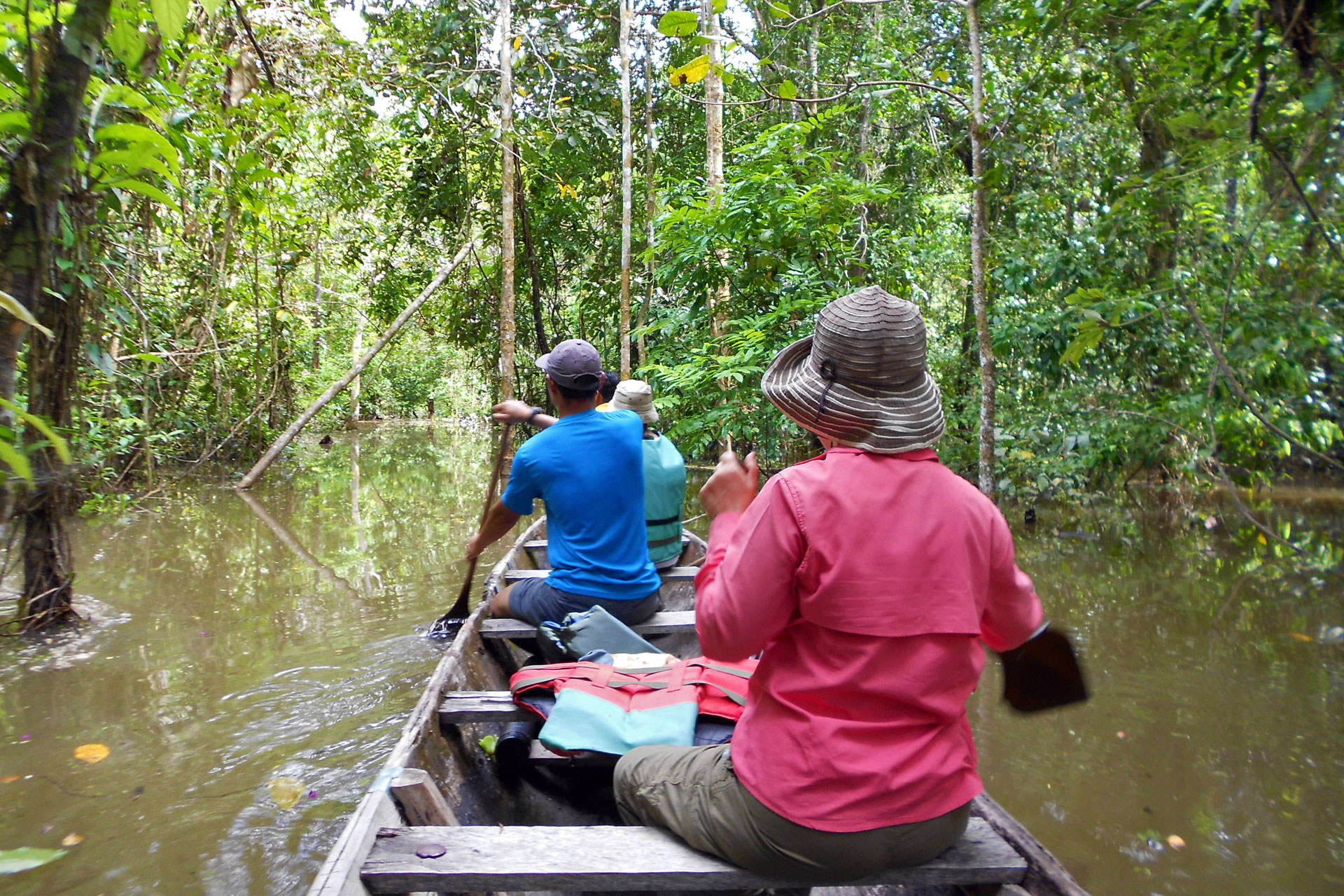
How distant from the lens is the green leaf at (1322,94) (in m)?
2.28

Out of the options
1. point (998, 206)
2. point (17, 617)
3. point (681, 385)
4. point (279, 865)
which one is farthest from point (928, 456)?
point (998, 206)

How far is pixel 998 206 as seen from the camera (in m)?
9.02

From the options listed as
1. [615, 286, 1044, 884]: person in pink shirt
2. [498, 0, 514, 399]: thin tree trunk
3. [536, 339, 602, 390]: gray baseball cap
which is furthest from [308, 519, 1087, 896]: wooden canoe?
[498, 0, 514, 399]: thin tree trunk

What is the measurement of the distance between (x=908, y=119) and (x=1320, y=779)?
853cm

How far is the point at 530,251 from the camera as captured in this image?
1289 cm

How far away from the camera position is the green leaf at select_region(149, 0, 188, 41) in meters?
1.18

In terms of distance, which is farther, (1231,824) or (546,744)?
(1231,824)

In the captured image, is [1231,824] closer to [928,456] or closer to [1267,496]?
[928,456]

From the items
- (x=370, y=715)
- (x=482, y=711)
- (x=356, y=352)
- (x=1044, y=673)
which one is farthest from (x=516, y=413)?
(x=356, y=352)

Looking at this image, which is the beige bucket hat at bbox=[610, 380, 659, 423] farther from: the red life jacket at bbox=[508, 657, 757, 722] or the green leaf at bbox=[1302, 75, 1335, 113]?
the green leaf at bbox=[1302, 75, 1335, 113]

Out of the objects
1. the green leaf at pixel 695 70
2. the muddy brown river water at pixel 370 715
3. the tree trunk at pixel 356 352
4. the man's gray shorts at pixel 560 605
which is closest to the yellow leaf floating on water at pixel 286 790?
the muddy brown river water at pixel 370 715

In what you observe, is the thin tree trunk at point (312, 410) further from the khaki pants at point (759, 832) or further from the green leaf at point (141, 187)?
the khaki pants at point (759, 832)

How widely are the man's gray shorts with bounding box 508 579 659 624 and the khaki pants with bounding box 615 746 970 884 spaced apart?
62.7 inches

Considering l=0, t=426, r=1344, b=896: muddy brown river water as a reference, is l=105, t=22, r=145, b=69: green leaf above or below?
above
